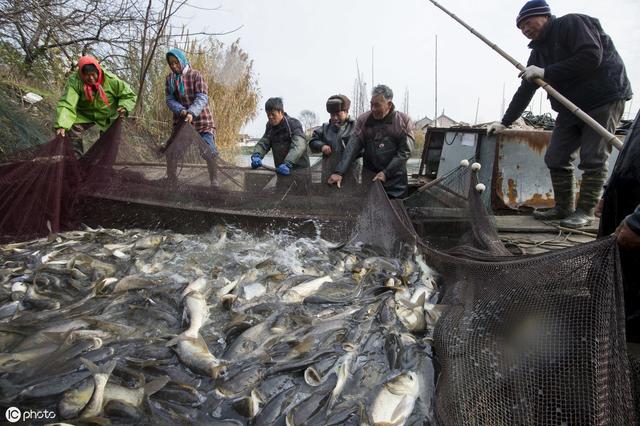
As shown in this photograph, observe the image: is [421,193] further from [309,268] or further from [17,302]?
[17,302]

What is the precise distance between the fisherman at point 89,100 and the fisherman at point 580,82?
5.37 metres

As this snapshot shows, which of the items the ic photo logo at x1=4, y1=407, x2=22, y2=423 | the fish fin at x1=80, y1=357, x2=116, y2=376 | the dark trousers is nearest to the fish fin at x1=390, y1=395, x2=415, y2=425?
the fish fin at x1=80, y1=357, x2=116, y2=376

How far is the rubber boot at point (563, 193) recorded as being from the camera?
183 inches

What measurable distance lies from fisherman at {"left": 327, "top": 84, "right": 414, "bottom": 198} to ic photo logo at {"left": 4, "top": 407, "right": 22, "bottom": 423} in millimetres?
3745

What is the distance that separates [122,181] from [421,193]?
3826 mm

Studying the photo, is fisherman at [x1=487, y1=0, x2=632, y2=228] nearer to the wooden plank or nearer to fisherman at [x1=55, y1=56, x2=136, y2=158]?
the wooden plank

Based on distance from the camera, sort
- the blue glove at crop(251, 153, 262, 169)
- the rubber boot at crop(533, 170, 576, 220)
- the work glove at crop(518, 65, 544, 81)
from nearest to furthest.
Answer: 1. the work glove at crop(518, 65, 544, 81)
2. the rubber boot at crop(533, 170, 576, 220)
3. the blue glove at crop(251, 153, 262, 169)

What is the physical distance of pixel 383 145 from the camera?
527cm

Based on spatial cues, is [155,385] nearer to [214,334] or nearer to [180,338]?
[180,338]

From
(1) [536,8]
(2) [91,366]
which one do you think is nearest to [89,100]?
(2) [91,366]

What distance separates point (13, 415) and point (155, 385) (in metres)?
0.67

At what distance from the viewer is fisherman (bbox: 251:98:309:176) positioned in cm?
559

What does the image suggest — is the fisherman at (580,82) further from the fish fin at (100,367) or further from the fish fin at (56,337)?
the fish fin at (56,337)

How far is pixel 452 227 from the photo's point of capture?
4281 mm
